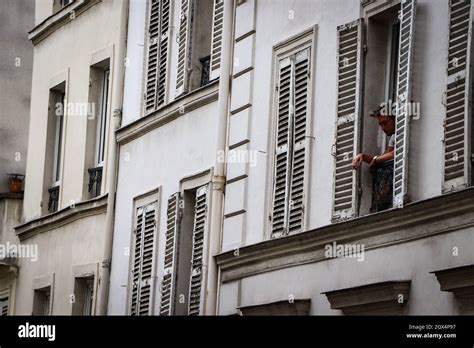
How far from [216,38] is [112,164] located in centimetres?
350

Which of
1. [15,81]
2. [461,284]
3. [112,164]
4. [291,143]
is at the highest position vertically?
[15,81]

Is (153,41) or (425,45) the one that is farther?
(153,41)

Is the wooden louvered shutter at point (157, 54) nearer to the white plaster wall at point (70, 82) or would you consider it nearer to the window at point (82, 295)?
the white plaster wall at point (70, 82)

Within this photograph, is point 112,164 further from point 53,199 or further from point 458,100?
point 458,100

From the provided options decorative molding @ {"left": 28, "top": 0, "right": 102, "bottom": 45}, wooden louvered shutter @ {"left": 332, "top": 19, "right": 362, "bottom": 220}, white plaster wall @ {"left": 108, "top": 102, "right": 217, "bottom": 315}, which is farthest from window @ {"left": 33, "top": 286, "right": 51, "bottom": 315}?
wooden louvered shutter @ {"left": 332, "top": 19, "right": 362, "bottom": 220}

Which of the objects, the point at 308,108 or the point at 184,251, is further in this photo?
the point at 184,251

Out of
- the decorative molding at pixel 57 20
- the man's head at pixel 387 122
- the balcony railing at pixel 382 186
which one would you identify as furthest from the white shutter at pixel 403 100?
the decorative molding at pixel 57 20

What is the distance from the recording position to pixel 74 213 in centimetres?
2698

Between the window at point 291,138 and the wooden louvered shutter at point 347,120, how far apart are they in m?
0.80

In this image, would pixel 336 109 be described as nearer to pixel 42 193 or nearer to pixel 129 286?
pixel 129 286

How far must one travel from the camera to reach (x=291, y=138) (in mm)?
20031

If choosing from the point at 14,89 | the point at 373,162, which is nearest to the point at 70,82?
the point at 14,89
